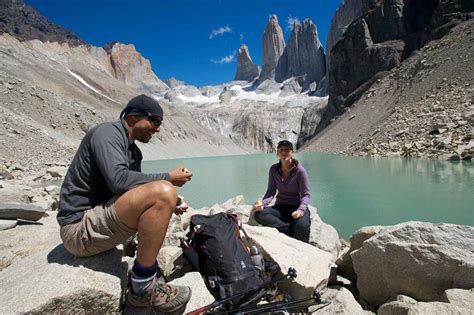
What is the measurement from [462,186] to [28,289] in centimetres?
1363

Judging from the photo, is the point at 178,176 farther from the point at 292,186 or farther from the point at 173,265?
the point at 292,186

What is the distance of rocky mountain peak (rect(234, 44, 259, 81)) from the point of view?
617 feet

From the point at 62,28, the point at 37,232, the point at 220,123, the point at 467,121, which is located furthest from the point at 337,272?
the point at 62,28

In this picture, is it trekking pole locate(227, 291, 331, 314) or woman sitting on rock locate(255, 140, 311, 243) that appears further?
woman sitting on rock locate(255, 140, 311, 243)

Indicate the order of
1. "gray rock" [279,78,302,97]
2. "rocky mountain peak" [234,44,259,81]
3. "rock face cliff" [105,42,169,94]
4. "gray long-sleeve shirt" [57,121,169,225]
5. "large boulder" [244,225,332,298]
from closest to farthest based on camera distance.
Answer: "gray long-sleeve shirt" [57,121,169,225], "large boulder" [244,225,332,298], "gray rock" [279,78,302,97], "rock face cliff" [105,42,169,94], "rocky mountain peak" [234,44,259,81]

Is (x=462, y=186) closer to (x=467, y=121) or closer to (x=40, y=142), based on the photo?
(x=467, y=121)

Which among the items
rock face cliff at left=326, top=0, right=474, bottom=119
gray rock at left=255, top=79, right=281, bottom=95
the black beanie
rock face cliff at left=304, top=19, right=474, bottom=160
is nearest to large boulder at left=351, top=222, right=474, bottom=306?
the black beanie

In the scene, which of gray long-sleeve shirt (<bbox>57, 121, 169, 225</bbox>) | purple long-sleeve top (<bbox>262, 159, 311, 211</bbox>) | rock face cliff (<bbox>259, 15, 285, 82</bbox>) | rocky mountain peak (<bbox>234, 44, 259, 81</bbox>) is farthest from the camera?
rocky mountain peak (<bbox>234, 44, 259, 81</bbox>)

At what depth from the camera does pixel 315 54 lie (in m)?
139

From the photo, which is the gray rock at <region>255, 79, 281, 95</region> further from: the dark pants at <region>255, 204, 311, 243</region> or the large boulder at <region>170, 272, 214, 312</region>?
the large boulder at <region>170, 272, 214, 312</region>

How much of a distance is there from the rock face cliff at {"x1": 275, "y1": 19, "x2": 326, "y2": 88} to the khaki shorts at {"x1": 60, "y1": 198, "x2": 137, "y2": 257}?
468ft

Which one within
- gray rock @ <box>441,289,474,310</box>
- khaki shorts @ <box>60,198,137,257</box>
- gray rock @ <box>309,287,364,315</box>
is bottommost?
gray rock @ <box>309,287,364,315</box>

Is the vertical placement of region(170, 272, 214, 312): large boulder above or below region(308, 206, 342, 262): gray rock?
above

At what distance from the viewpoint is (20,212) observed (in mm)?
5059
